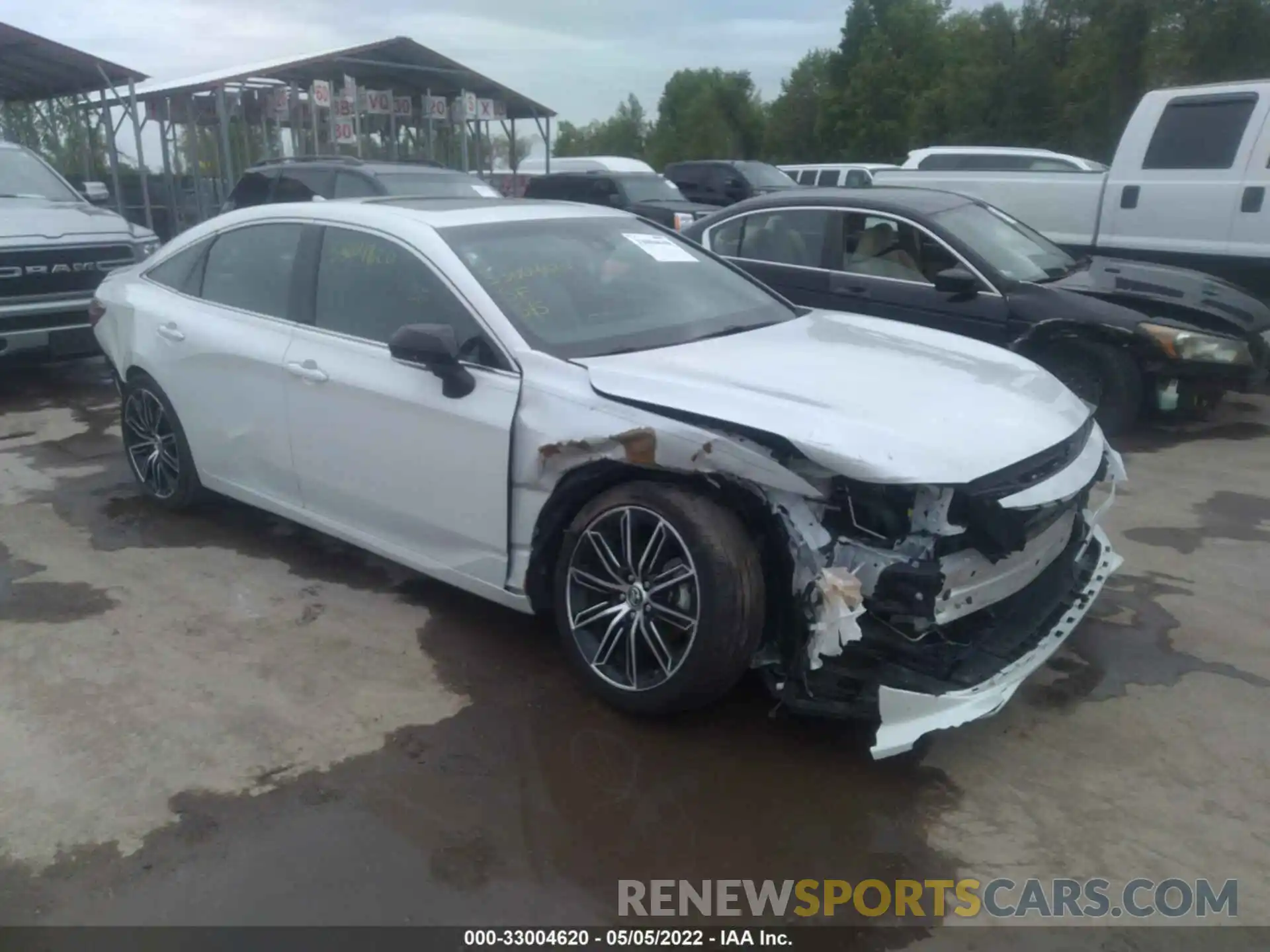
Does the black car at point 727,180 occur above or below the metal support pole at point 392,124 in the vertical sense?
below

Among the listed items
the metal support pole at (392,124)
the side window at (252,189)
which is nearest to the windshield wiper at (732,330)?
the side window at (252,189)

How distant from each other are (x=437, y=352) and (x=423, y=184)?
26.5 ft

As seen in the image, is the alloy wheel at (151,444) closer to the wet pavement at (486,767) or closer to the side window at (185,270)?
the side window at (185,270)

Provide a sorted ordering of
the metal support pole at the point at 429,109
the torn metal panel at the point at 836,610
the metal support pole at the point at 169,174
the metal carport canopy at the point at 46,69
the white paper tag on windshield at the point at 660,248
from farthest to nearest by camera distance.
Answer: the metal support pole at the point at 429,109 < the metal support pole at the point at 169,174 < the metal carport canopy at the point at 46,69 < the white paper tag on windshield at the point at 660,248 < the torn metal panel at the point at 836,610

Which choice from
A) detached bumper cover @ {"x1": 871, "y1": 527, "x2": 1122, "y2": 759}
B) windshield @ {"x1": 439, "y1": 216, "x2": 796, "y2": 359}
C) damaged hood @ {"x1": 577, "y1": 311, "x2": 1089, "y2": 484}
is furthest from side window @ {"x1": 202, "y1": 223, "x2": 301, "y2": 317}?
detached bumper cover @ {"x1": 871, "y1": 527, "x2": 1122, "y2": 759}

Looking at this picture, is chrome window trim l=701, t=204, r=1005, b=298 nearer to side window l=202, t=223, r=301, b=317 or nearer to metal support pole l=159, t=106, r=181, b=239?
side window l=202, t=223, r=301, b=317

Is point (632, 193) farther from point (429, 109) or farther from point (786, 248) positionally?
point (786, 248)

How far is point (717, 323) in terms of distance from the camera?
4.29m

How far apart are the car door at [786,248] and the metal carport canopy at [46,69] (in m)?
10.6

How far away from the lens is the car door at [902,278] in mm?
6816

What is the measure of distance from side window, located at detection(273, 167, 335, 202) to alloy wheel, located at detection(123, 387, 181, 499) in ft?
20.3

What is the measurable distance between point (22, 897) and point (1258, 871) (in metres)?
3.30

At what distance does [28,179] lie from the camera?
9.27m

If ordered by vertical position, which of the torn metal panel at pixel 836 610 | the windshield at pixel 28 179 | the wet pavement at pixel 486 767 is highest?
the windshield at pixel 28 179
